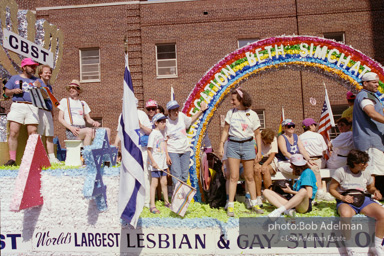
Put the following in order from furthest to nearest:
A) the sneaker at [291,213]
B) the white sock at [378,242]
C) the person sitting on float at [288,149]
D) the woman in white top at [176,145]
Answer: the person sitting on float at [288,149] → the woman in white top at [176,145] → the sneaker at [291,213] → the white sock at [378,242]

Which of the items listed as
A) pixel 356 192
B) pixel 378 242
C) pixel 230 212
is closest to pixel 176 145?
pixel 230 212

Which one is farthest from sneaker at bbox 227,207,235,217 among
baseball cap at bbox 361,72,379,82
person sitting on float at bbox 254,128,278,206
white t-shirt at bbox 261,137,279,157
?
baseball cap at bbox 361,72,379,82

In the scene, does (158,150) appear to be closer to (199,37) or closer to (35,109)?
(35,109)

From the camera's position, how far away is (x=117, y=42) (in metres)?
15.5

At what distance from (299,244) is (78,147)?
3.65 m

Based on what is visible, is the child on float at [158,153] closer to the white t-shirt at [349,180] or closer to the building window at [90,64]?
the white t-shirt at [349,180]

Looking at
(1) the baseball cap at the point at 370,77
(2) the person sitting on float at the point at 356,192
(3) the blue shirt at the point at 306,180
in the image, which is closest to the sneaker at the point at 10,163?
(3) the blue shirt at the point at 306,180

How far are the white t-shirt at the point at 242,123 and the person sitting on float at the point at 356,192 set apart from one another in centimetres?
130

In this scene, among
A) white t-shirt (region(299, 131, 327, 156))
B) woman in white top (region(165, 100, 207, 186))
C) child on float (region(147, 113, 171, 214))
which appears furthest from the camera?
white t-shirt (region(299, 131, 327, 156))

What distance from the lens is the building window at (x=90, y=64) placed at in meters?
15.8

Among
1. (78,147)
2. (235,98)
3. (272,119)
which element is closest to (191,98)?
(235,98)

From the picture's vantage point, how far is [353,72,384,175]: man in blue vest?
4.91 metres

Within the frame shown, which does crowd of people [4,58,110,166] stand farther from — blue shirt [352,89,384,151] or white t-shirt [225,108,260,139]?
blue shirt [352,89,384,151]

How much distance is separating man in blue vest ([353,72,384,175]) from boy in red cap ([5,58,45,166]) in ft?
16.6
